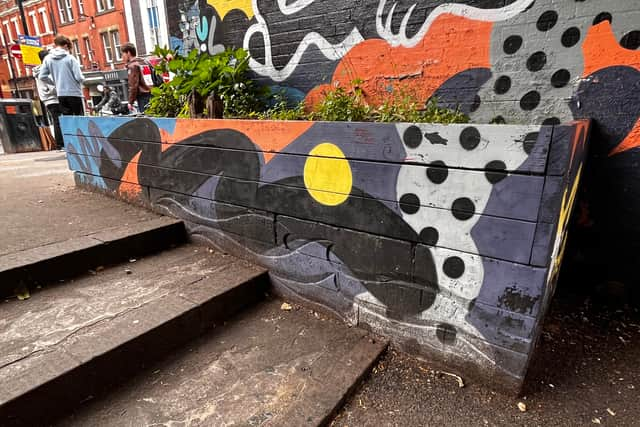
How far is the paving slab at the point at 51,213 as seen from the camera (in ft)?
10.5

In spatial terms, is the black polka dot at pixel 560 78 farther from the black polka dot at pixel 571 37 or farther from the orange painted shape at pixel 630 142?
the orange painted shape at pixel 630 142

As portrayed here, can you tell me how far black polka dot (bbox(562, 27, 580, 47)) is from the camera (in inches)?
100.0

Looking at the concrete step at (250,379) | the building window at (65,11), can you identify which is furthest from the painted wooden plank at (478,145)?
the building window at (65,11)

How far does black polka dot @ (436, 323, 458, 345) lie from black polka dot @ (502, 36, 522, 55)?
2.14 meters

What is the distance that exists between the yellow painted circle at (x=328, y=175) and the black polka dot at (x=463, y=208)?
0.69 metres

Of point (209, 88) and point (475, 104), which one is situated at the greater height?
point (209, 88)

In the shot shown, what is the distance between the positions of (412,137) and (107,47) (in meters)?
30.0

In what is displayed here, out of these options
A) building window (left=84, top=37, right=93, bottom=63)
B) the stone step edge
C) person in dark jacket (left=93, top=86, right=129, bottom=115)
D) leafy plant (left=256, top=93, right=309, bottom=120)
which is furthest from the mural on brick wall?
building window (left=84, top=37, right=93, bottom=63)

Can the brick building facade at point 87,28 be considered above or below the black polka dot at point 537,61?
above

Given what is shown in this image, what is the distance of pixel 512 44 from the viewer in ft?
9.02

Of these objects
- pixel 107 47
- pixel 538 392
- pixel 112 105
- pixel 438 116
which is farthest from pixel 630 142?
pixel 107 47

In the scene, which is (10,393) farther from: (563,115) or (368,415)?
(563,115)

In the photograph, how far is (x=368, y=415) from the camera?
1974 mm

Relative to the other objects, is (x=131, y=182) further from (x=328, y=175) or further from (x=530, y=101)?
(x=530, y=101)
